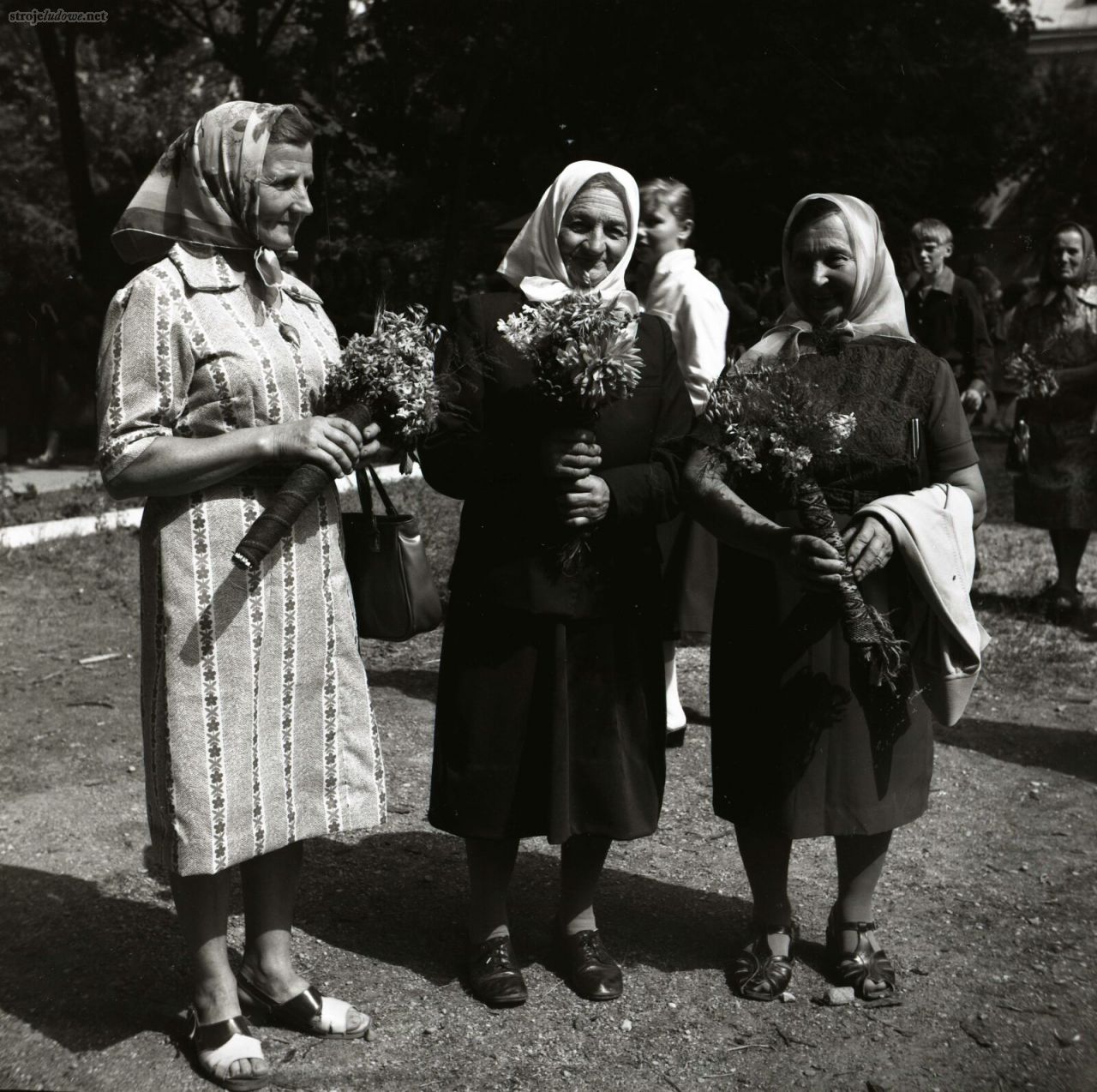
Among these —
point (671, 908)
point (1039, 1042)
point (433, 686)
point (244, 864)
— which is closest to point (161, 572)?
point (244, 864)

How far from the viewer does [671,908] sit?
14.3 ft

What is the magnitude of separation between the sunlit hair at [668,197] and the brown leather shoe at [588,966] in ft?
10.1

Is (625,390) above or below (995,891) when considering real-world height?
above

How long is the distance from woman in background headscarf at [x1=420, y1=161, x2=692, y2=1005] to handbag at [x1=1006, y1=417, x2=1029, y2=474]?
207 inches

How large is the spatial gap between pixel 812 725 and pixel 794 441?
2.58 feet

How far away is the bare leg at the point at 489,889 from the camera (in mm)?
3738

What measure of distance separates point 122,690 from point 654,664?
3.79m

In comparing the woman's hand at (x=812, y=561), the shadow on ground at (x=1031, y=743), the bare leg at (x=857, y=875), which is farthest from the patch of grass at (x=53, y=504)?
the woman's hand at (x=812, y=561)

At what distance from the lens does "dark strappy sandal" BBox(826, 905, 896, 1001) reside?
12.3 ft

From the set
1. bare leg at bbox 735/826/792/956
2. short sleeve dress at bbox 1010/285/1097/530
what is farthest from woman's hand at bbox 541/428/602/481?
short sleeve dress at bbox 1010/285/1097/530

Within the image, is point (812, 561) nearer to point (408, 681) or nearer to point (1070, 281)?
point (408, 681)

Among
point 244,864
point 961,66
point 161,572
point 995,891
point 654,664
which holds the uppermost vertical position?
point 961,66

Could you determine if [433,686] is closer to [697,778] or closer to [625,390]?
[697,778]

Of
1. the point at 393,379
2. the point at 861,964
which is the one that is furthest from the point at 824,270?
A: the point at 861,964
